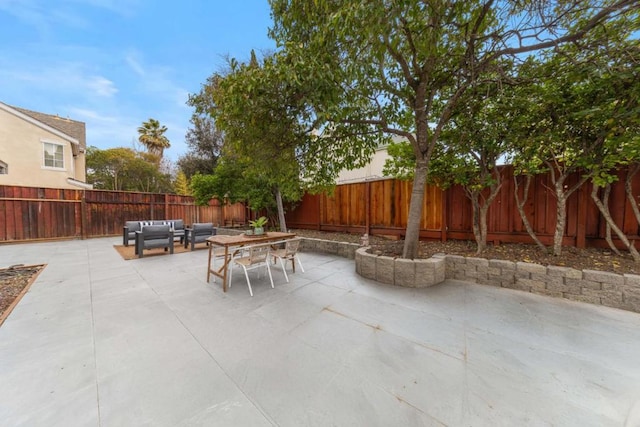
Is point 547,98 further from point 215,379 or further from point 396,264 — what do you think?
point 215,379

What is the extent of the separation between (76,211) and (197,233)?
6171mm

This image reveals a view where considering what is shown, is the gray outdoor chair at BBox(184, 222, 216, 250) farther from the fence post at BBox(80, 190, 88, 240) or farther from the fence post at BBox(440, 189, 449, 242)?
the fence post at BBox(440, 189, 449, 242)

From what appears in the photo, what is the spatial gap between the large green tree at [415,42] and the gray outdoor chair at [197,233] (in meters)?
5.19

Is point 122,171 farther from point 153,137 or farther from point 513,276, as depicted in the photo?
point 513,276

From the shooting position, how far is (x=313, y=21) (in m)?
3.05

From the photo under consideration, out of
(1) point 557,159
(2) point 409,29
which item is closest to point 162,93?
(2) point 409,29

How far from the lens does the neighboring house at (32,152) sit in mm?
9625

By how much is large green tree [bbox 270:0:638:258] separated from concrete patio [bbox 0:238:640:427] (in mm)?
1630

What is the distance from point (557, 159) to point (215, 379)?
17.5 feet

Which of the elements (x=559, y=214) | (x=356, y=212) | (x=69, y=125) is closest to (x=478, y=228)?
(x=559, y=214)

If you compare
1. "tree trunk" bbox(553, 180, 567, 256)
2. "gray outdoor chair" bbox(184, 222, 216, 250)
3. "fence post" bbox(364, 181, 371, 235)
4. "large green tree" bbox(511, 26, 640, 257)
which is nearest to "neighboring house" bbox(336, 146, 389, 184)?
"fence post" bbox(364, 181, 371, 235)

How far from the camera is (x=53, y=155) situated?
10.7m

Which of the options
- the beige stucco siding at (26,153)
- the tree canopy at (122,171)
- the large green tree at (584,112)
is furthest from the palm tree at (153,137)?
the large green tree at (584,112)

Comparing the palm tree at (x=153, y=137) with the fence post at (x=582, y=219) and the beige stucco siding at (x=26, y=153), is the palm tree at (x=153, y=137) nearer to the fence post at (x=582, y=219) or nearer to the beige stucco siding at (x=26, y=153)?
the beige stucco siding at (x=26, y=153)
